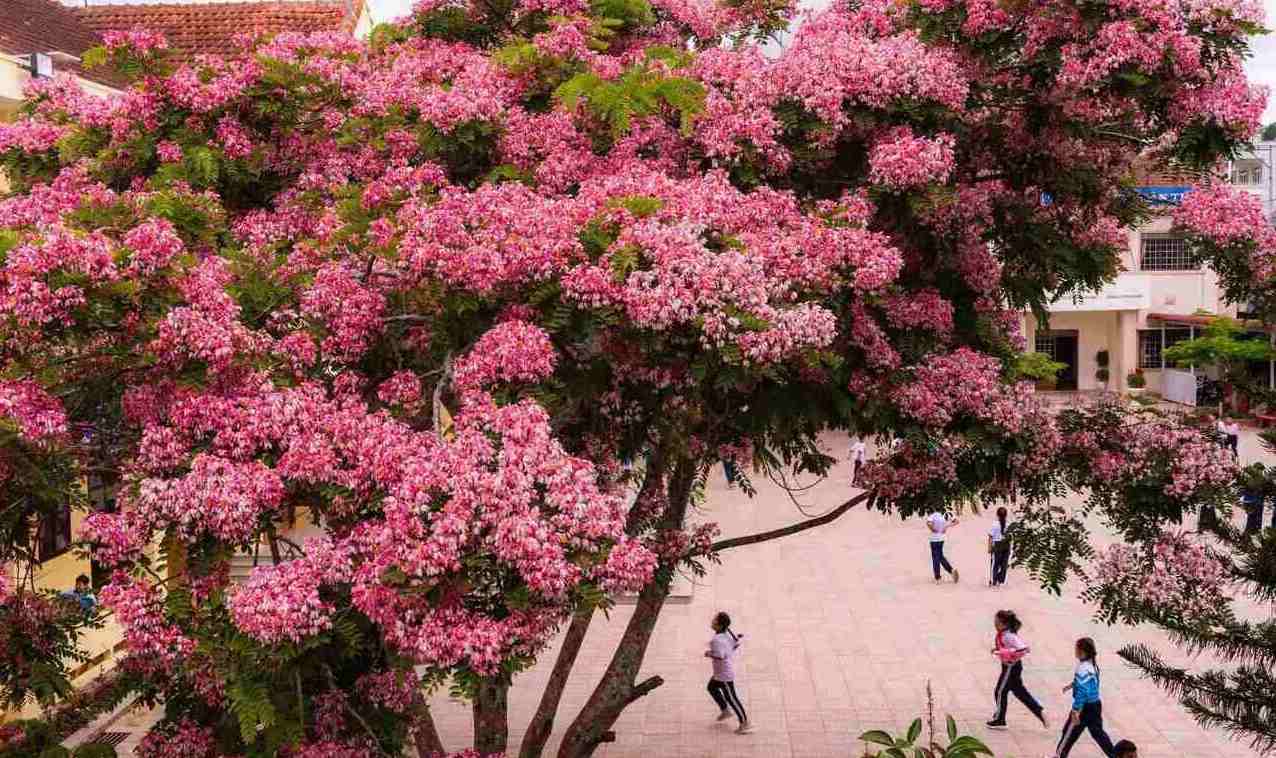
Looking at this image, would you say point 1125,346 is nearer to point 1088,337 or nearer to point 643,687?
point 1088,337

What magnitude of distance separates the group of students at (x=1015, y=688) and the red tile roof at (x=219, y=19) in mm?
11502

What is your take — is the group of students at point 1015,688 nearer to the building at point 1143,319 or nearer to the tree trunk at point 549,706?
the tree trunk at point 549,706

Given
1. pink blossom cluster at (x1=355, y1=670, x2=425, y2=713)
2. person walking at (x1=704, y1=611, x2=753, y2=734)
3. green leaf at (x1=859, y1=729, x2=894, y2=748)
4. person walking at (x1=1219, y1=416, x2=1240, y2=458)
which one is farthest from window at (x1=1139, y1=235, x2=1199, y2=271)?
pink blossom cluster at (x1=355, y1=670, x2=425, y2=713)

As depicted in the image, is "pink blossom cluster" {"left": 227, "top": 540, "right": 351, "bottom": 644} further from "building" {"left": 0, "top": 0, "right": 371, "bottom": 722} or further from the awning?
the awning

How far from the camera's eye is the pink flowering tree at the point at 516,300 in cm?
470

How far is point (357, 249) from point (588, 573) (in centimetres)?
278

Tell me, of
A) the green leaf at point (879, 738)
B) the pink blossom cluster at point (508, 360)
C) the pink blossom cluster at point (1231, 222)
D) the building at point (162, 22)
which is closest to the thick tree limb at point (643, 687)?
the green leaf at point (879, 738)

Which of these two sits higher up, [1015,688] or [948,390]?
[948,390]

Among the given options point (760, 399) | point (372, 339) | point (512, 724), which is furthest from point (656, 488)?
point (512, 724)

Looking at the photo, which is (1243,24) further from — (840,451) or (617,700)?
(840,451)

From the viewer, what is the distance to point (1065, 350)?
36750mm

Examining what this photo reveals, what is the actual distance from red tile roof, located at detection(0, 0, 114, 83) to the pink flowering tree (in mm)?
8561

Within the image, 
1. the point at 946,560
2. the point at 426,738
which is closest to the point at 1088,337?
the point at 946,560

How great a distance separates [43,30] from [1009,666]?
53.0ft
